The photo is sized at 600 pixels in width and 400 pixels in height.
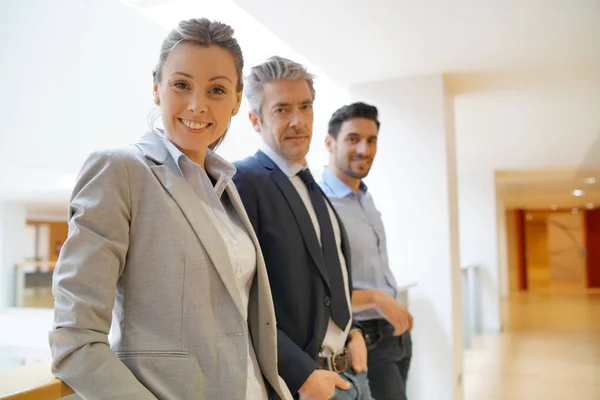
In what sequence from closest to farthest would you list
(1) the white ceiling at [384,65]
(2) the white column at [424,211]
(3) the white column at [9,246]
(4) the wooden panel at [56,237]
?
(1) the white ceiling at [384,65] → (2) the white column at [424,211] → (3) the white column at [9,246] → (4) the wooden panel at [56,237]

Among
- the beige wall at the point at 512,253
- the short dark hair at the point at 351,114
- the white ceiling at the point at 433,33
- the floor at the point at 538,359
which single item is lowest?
the floor at the point at 538,359

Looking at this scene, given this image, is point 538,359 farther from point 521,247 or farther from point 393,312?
point 521,247

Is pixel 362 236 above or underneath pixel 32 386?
above

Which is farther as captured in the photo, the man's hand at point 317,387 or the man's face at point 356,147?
the man's face at point 356,147

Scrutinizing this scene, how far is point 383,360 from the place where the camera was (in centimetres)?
205

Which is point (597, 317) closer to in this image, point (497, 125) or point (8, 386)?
point (497, 125)

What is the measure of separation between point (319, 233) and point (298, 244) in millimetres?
161

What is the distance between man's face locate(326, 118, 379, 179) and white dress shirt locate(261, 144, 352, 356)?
1.79 ft

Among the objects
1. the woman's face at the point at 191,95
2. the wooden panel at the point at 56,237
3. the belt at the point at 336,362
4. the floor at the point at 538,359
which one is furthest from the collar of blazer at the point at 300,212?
the wooden panel at the point at 56,237

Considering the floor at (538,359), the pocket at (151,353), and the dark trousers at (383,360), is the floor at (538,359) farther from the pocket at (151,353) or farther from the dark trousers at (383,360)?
the pocket at (151,353)

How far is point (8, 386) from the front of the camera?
2.79 ft

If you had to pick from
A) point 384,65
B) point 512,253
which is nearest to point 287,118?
point 384,65

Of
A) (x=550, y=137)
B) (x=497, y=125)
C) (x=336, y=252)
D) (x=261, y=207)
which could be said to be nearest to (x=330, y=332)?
(x=336, y=252)

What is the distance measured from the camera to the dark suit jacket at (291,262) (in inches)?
55.0
